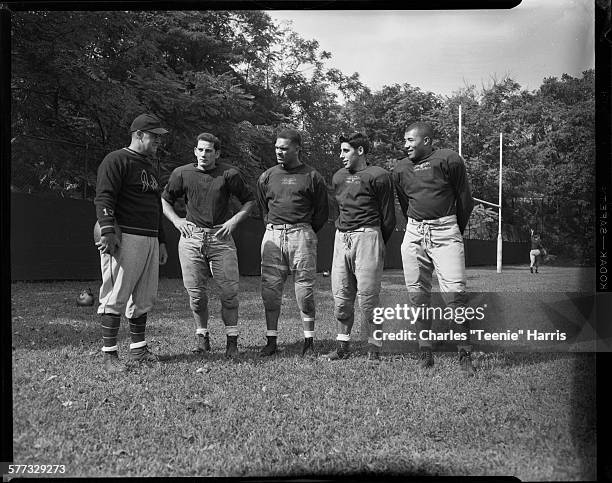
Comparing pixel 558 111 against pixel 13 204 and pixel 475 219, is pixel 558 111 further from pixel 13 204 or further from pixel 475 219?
pixel 13 204

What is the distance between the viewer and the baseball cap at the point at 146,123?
2.85 metres

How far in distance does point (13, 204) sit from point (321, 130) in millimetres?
1509

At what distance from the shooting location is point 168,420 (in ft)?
8.75

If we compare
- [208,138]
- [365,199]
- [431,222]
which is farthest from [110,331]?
[431,222]

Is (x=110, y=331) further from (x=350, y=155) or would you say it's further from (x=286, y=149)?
(x=350, y=155)

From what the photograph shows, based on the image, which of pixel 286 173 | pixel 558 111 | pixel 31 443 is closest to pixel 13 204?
pixel 31 443

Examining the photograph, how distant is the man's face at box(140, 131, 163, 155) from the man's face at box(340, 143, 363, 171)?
94cm

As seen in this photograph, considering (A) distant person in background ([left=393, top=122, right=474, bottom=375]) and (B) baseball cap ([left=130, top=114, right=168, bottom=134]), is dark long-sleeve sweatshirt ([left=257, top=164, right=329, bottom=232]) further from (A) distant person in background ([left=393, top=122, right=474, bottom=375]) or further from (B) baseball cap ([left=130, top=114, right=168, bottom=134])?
(B) baseball cap ([left=130, top=114, right=168, bottom=134])

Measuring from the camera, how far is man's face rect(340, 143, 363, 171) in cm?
282

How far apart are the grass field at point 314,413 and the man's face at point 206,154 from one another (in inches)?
34.8

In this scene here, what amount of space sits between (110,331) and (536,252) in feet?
7.20

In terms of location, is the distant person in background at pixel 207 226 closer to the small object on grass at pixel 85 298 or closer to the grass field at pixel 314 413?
the grass field at pixel 314 413

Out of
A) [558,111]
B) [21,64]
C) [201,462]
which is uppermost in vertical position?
[21,64]

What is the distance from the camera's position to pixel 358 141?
2.82 m
